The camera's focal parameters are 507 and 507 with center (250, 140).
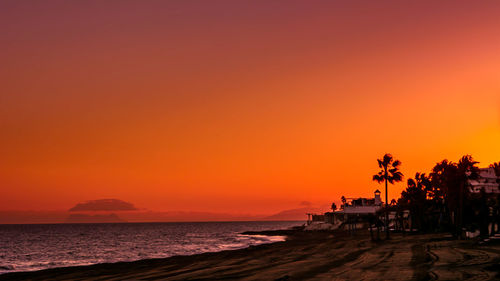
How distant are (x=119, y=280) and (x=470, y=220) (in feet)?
129

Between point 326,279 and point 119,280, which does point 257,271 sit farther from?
point 119,280

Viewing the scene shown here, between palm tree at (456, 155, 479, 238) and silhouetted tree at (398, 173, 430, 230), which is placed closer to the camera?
palm tree at (456, 155, 479, 238)

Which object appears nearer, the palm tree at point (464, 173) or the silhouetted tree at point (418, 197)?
the palm tree at point (464, 173)

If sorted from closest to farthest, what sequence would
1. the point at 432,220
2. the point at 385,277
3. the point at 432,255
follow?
the point at 385,277
the point at 432,255
the point at 432,220

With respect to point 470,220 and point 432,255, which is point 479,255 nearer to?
point 432,255

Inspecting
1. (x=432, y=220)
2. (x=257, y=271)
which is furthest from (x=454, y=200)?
(x=257, y=271)

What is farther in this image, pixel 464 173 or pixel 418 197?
pixel 418 197

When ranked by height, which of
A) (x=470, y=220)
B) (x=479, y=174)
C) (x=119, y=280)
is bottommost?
(x=119, y=280)

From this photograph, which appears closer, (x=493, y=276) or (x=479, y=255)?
(x=493, y=276)

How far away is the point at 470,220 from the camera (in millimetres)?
53812

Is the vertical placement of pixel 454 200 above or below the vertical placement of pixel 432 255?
above

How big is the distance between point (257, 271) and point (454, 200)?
32986 mm

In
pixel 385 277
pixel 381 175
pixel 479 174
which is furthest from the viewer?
pixel 381 175

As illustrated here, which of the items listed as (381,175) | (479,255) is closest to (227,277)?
(479,255)
